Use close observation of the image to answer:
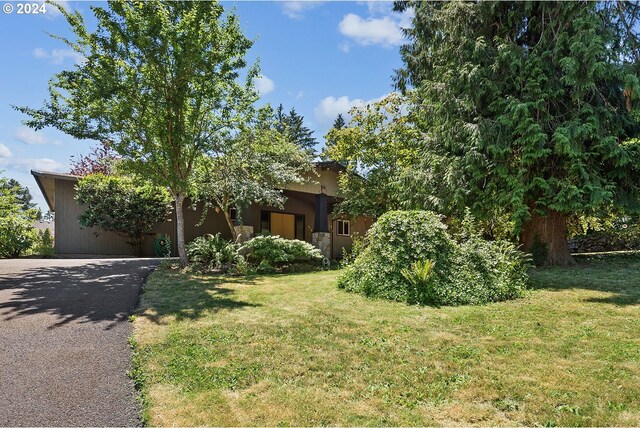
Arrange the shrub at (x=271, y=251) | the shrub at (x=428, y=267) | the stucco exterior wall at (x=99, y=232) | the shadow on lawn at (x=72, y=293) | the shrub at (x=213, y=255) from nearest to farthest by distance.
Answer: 1. the shadow on lawn at (x=72, y=293)
2. the shrub at (x=428, y=267)
3. the shrub at (x=213, y=255)
4. the shrub at (x=271, y=251)
5. the stucco exterior wall at (x=99, y=232)

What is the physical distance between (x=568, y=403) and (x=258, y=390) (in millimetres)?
2468

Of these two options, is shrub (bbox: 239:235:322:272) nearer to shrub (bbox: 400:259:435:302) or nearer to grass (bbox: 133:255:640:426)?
grass (bbox: 133:255:640:426)

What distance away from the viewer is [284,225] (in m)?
18.9

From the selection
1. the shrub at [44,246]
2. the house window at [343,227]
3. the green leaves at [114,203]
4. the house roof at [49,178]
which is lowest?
the shrub at [44,246]

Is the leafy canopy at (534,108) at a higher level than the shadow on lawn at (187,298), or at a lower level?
higher

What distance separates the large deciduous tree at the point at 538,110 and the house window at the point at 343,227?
820 cm

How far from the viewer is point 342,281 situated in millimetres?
7695

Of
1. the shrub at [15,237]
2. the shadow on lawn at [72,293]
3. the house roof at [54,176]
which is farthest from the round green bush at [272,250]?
the shrub at [15,237]

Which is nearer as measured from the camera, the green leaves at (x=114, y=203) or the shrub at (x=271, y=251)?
the shrub at (x=271, y=251)

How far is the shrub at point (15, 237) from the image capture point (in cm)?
1361

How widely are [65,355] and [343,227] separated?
15.5 meters

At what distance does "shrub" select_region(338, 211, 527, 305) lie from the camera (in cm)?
640

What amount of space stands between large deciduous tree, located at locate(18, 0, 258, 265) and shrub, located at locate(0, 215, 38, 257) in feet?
22.0

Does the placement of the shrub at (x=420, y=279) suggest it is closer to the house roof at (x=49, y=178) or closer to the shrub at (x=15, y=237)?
the shrub at (x=15, y=237)
